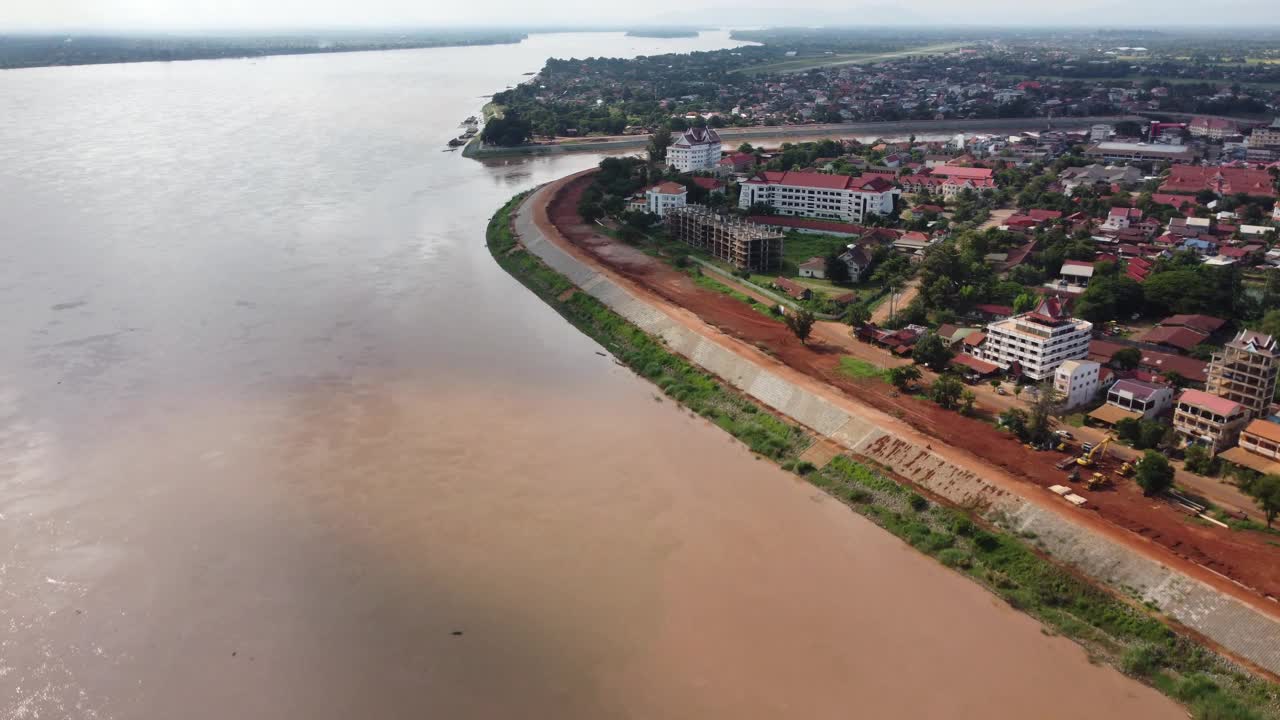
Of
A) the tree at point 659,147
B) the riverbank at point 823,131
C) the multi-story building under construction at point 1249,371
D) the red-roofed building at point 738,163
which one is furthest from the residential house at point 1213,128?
the multi-story building under construction at point 1249,371

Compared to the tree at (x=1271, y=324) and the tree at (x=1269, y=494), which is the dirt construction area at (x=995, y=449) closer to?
the tree at (x=1269, y=494)

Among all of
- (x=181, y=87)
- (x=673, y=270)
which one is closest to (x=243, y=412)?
(x=673, y=270)

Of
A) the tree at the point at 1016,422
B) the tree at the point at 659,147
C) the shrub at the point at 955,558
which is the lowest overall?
the shrub at the point at 955,558

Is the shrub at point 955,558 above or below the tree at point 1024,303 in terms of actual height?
below

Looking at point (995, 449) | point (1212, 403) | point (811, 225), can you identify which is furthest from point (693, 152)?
point (1212, 403)

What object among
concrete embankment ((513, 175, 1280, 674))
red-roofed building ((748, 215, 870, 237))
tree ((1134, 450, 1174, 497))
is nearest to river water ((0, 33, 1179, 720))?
concrete embankment ((513, 175, 1280, 674))

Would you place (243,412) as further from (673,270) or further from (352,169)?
(352,169)

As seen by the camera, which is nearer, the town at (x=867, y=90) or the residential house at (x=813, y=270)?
the residential house at (x=813, y=270)
